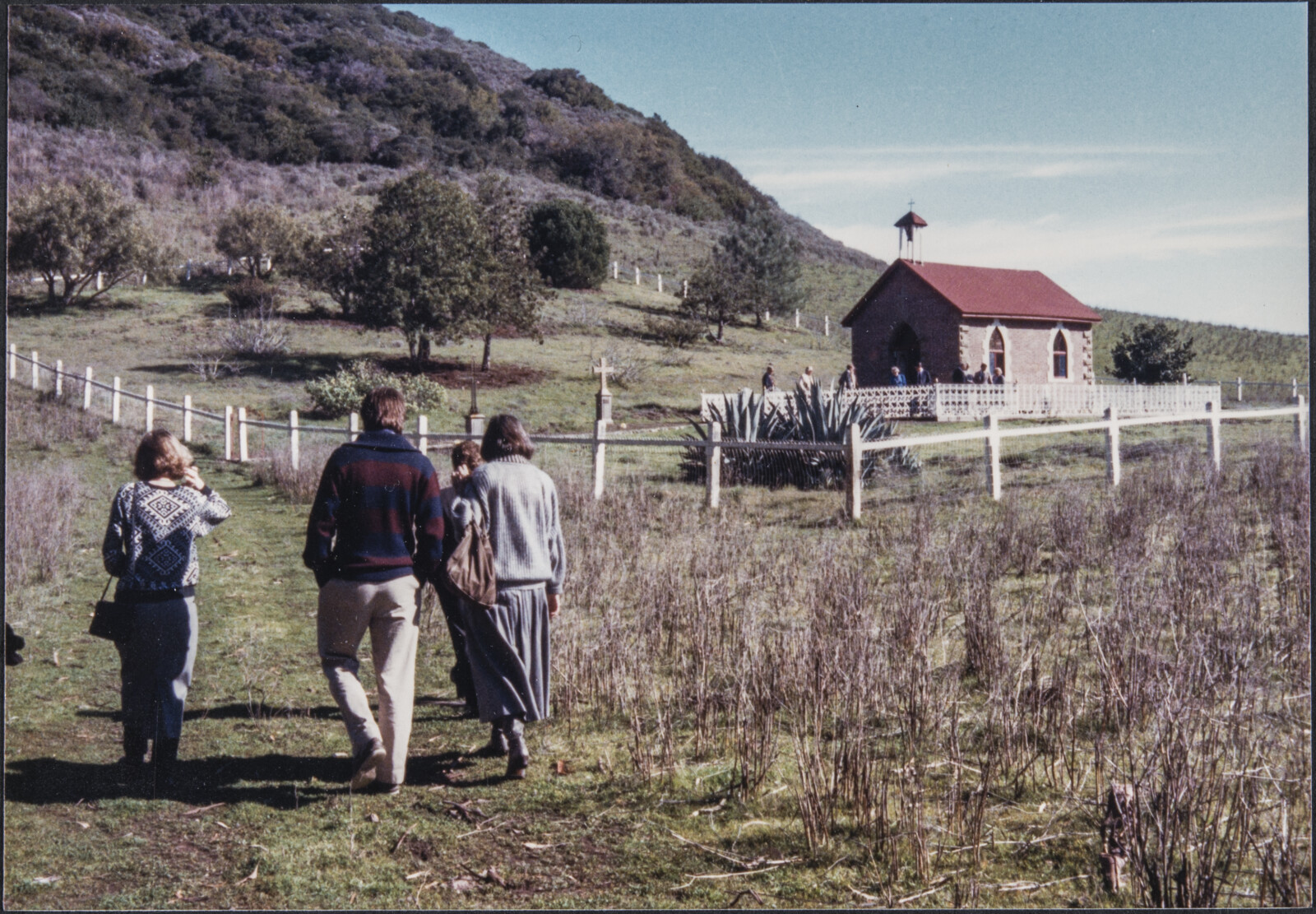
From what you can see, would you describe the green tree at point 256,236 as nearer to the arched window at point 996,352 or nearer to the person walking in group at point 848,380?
the person walking in group at point 848,380

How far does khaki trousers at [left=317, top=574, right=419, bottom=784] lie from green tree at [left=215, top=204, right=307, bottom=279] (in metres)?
37.2

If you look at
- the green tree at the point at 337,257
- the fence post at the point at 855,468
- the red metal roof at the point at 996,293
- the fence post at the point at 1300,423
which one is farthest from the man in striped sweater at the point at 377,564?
the red metal roof at the point at 996,293

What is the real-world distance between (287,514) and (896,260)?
23764mm

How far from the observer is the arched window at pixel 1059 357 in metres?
33.6

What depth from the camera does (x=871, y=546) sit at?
31.7 ft

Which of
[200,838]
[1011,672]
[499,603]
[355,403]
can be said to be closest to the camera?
[200,838]

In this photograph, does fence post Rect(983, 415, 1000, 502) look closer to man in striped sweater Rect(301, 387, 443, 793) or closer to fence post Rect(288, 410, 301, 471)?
man in striped sweater Rect(301, 387, 443, 793)

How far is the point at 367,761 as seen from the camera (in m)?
4.68

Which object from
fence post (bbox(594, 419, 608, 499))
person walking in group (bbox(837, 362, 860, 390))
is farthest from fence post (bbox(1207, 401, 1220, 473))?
person walking in group (bbox(837, 362, 860, 390))

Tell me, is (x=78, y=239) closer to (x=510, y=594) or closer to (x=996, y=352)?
(x=996, y=352)

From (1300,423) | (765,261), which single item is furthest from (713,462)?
(765,261)

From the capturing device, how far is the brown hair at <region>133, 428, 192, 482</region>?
4824 millimetres

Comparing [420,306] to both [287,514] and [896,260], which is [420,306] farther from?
[287,514]

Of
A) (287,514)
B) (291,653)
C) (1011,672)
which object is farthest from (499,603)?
(287,514)
